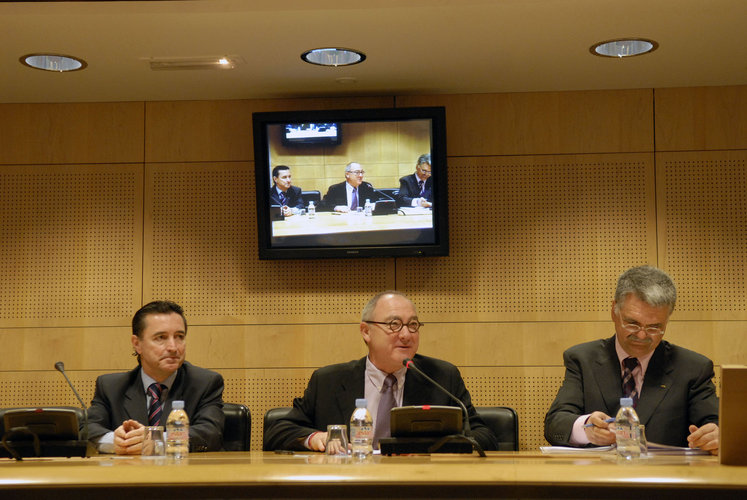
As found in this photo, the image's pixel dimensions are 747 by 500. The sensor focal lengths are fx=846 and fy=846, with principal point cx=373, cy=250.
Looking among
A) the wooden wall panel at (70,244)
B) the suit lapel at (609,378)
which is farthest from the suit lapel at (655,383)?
the wooden wall panel at (70,244)

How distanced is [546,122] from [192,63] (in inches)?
90.1

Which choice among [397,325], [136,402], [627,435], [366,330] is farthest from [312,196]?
[627,435]

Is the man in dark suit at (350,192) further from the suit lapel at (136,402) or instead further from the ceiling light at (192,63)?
the suit lapel at (136,402)

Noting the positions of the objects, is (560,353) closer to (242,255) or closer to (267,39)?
(242,255)

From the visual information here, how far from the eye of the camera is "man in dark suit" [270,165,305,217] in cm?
540

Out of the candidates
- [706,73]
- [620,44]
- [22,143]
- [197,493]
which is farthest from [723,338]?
[22,143]

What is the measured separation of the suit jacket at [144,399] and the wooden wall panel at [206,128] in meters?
1.88

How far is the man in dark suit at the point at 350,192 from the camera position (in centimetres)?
539

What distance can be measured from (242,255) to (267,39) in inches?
64.1

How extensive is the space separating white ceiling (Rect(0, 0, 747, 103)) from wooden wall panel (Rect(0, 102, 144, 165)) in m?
0.10

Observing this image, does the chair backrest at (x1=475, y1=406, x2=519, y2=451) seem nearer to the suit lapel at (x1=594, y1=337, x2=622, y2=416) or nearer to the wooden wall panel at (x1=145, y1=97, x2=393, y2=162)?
the suit lapel at (x1=594, y1=337, x2=622, y2=416)

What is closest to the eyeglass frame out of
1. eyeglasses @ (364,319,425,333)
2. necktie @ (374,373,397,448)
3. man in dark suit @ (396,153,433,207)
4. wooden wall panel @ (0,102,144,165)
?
eyeglasses @ (364,319,425,333)

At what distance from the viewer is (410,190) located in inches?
211

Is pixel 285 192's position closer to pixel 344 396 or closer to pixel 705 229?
pixel 344 396
